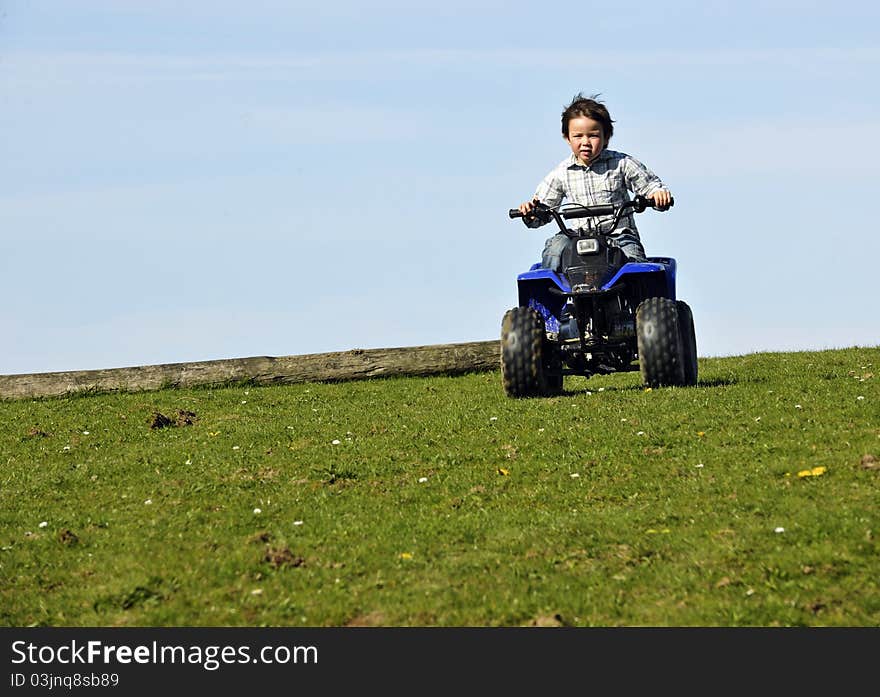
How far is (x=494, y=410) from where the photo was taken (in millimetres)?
16062

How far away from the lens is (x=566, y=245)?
1647 centimetres

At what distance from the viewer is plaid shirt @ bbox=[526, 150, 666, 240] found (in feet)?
56.0

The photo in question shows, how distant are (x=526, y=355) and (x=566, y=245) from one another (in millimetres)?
1563

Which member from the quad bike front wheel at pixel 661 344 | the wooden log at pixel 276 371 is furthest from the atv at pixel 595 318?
the wooden log at pixel 276 371

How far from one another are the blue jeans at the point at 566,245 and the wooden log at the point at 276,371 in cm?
624

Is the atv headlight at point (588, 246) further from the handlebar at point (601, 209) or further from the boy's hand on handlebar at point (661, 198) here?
the boy's hand on handlebar at point (661, 198)

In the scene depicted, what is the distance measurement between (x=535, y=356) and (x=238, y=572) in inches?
292

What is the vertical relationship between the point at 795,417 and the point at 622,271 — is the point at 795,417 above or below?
below

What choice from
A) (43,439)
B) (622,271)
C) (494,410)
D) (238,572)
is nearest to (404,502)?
(238,572)

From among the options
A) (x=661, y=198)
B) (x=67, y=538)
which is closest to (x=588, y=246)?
(x=661, y=198)
